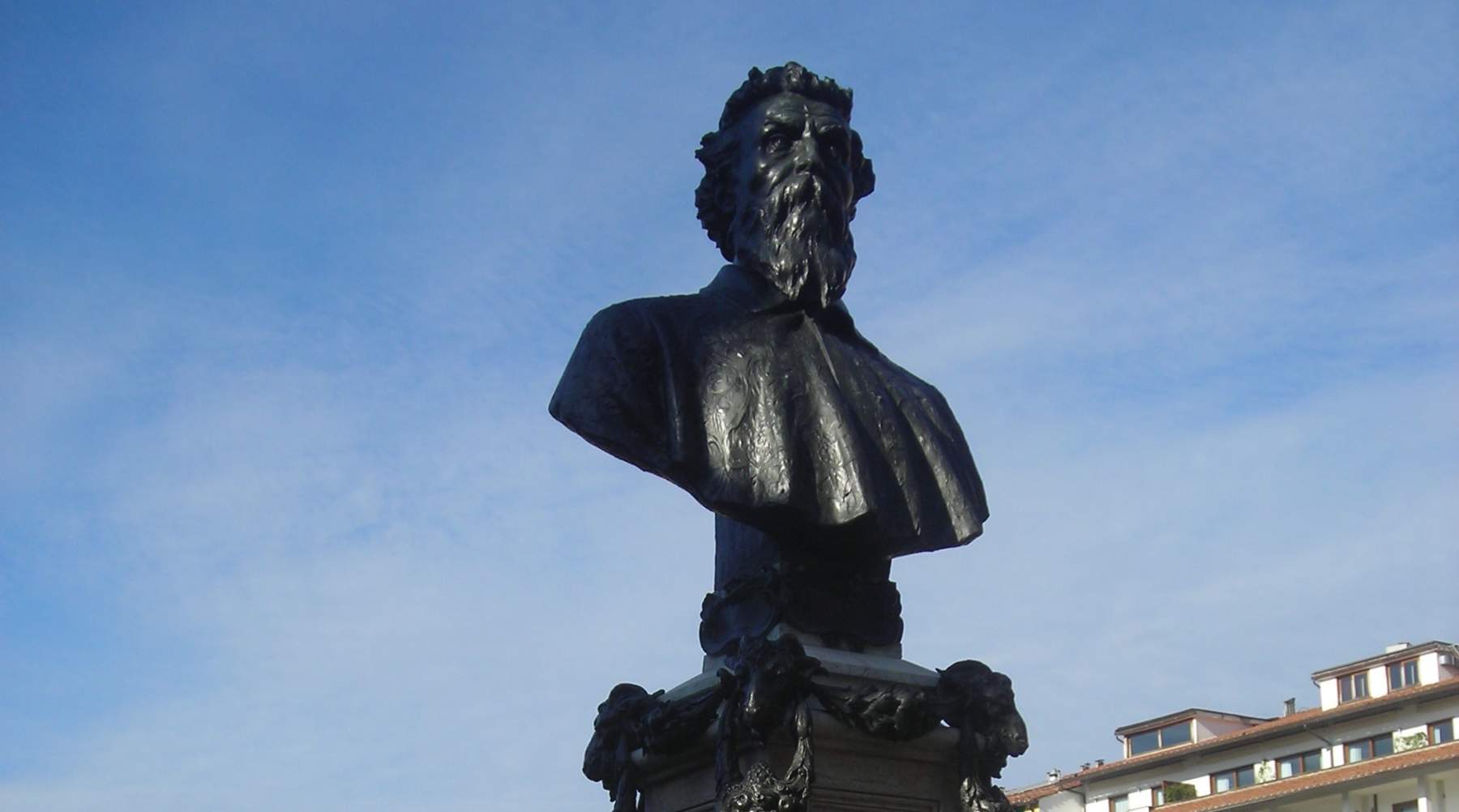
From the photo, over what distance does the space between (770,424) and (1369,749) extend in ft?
118

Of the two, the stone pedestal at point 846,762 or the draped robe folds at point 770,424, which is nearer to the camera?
the stone pedestal at point 846,762

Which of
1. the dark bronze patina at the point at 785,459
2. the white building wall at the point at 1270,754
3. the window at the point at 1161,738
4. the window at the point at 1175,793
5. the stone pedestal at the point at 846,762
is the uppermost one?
the window at the point at 1161,738

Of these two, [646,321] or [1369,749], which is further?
[1369,749]

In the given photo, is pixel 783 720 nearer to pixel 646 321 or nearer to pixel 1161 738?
pixel 646 321

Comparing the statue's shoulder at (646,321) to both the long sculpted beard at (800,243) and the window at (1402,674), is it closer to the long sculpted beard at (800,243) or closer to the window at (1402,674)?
the long sculpted beard at (800,243)

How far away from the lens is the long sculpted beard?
789 cm

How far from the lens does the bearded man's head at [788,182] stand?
312 inches

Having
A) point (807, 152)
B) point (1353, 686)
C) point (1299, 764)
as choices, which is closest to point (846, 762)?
point (807, 152)

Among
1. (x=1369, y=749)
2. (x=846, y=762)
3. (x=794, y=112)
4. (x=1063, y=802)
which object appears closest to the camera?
(x=846, y=762)

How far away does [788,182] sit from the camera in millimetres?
7984

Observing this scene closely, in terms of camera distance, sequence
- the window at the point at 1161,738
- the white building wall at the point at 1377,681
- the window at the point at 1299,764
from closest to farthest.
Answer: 1. the window at the point at 1299,764
2. the white building wall at the point at 1377,681
3. the window at the point at 1161,738

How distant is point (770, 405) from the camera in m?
7.50

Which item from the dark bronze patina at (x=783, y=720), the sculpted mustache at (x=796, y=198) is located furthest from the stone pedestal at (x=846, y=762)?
the sculpted mustache at (x=796, y=198)

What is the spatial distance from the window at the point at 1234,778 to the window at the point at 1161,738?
2073 mm
